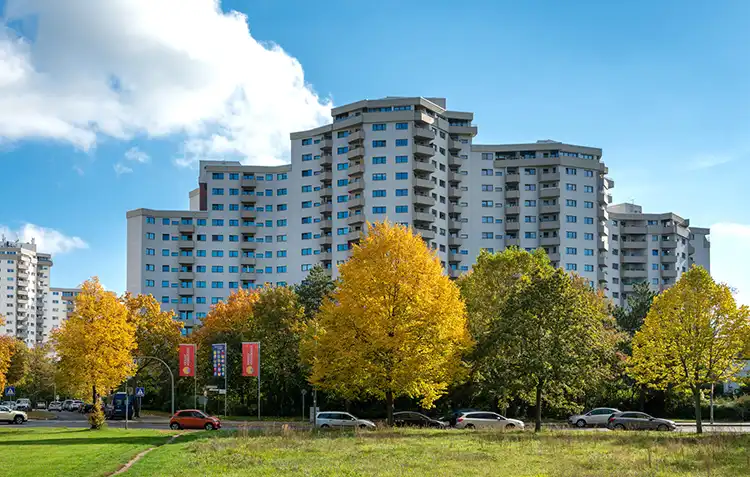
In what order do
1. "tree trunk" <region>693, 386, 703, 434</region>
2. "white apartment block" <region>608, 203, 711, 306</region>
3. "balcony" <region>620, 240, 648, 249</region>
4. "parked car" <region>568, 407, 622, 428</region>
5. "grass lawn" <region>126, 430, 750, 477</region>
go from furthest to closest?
"balcony" <region>620, 240, 648, 249</region>, "white apartment block" <region>608, 203, 711, 306</region>, "parked car" <region>568, 407, 622, 428</region>, "tree trunk" <region>693, 386, 703, 434</region>, "grass lawn" <region>126, 430, 750, 477</region>

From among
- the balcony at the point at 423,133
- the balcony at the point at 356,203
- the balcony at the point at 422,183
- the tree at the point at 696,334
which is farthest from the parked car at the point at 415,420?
the balcony at the point at 423,133

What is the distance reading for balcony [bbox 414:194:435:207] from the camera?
123 m

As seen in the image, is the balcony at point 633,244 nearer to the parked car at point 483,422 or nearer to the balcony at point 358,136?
the balcony at point 358,136

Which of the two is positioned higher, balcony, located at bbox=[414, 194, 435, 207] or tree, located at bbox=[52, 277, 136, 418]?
balcony, located at bbox=[414, 194, 435, 207]

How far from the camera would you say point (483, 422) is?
5781cm

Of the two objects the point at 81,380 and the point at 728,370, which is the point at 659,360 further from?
the point at 81,380

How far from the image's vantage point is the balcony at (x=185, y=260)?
13912cm

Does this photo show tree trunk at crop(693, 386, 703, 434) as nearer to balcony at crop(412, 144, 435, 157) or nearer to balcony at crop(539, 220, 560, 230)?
balcony at crop(412, 144, 435, 157)

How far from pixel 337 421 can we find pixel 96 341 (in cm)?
2242

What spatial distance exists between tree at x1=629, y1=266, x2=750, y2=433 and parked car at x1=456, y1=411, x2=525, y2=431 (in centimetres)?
1081

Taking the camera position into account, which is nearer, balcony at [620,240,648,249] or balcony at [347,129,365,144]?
balcony at [347,129,365,144]

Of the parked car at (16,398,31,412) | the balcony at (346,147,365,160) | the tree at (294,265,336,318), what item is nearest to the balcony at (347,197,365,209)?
the balcony at (346,147,365,160)

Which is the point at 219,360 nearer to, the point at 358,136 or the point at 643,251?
the point at 358,136

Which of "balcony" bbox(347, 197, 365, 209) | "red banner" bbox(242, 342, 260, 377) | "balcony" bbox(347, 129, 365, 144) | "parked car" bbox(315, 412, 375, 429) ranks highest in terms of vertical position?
"balcony" bbox(347, 129, 365, 144)
